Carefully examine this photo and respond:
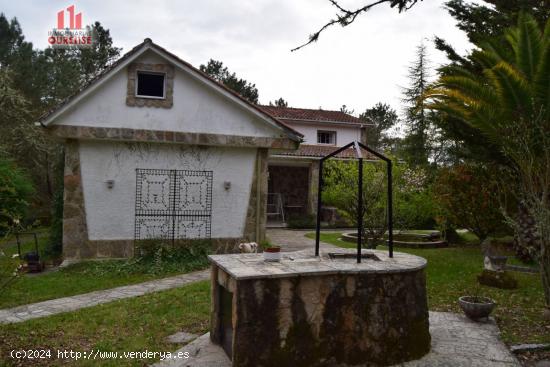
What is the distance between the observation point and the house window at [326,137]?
2502 centimetres

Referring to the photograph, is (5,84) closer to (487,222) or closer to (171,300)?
(171,300)

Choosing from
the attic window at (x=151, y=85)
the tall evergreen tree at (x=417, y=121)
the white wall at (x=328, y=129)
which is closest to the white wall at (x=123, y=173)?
the attic window at (x=151, y=85)

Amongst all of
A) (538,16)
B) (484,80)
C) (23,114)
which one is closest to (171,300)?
(484,80)

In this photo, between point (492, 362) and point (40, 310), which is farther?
point (40, 310)

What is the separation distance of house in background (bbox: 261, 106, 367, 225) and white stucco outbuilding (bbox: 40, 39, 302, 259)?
10725mm

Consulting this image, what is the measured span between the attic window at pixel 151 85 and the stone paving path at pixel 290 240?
18.3 feet

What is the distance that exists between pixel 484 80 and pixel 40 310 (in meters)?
10.00

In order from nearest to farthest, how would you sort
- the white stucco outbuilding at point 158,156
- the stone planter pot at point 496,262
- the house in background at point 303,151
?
the stone planter pot at point 496,262, the white stucco outbuilding at point 158,156, the house in background at point 303,151

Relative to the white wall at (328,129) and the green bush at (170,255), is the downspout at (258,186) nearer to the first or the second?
the green bush at (170,255)

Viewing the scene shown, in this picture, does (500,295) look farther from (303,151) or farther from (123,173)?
(303,151)

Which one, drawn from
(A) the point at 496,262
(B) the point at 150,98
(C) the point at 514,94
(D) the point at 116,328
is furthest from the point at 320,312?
(B) the point at 150,98

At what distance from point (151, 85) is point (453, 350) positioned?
9.34 m

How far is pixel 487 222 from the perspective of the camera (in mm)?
13078

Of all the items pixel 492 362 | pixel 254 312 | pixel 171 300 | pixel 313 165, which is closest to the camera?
pixel 254 312
